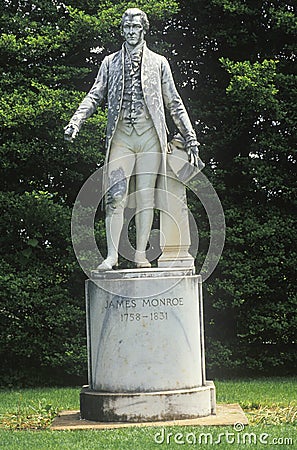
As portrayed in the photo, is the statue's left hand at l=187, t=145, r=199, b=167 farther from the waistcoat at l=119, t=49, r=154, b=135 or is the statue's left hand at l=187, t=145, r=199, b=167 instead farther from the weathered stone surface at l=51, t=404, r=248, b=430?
the weathered stone surface at l=51, t=404, r=248, b=430

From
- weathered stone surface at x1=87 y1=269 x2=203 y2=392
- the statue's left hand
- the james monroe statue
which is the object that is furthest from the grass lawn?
the statue's left hand

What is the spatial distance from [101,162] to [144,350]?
5.69m

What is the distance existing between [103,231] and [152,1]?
340cm

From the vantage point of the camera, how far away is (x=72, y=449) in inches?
267

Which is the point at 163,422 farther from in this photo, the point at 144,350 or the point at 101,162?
the point at 101,162

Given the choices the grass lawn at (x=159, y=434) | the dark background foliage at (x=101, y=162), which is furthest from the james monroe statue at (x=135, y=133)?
the dark background foliage at (x=101, y=162)

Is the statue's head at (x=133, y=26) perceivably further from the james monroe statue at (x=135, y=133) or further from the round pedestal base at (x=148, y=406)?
the round pedestal base at (x=148, y=406)

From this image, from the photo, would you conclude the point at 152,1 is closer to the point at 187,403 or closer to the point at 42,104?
the point at 42,104

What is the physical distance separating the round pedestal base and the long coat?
222cm

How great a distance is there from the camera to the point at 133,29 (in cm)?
850

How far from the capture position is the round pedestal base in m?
7.88

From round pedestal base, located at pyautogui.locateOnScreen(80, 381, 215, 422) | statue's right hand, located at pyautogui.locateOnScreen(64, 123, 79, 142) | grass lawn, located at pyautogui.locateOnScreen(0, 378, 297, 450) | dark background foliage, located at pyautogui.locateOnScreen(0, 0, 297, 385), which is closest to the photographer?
grass lawn, located at pyautogui.locateOnScreen(0, 378, 297, 450)

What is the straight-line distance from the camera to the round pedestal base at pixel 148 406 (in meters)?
7.88

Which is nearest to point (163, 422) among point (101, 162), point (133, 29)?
point (133, 29)
